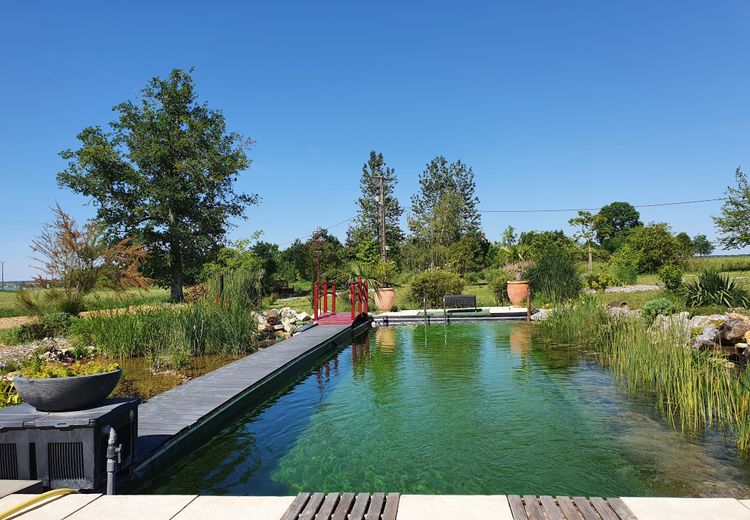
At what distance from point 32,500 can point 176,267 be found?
21807mm

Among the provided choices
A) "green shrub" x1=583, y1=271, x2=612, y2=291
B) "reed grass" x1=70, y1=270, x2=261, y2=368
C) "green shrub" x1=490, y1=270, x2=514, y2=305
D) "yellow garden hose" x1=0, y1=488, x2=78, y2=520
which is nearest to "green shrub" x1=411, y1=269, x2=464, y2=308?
"green shrub" x1=490, y1=270, x2=514, y2=305

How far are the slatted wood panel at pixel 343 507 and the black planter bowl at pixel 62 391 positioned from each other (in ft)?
4.89

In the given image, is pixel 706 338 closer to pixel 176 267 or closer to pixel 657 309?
pixel 657 309

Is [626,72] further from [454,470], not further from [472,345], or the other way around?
[454,470]

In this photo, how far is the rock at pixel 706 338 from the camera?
6980 millimetres

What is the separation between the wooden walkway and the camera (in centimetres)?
388

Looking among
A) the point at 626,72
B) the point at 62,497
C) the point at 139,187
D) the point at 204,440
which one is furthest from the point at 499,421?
the point at 139,187

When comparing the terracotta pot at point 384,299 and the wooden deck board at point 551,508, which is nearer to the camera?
the wooden deck board at point 551,508

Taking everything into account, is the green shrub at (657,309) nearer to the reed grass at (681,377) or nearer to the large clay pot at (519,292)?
the reed grass at (681,377)

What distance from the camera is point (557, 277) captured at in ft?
44.6

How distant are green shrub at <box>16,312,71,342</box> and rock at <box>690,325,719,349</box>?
1181 centimetres

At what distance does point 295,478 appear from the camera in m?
3.76

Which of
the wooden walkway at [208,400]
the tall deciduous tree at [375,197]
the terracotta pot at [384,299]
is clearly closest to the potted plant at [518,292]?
the terracotta pot at [384,299]

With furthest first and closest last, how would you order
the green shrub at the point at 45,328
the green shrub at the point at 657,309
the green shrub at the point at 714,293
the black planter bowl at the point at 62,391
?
the green shrub at the point at 45,328 → the green shrub at the point at 714,293 → the green shrub at the point at 657,309 → the black planter bowl at the point at 62,391
